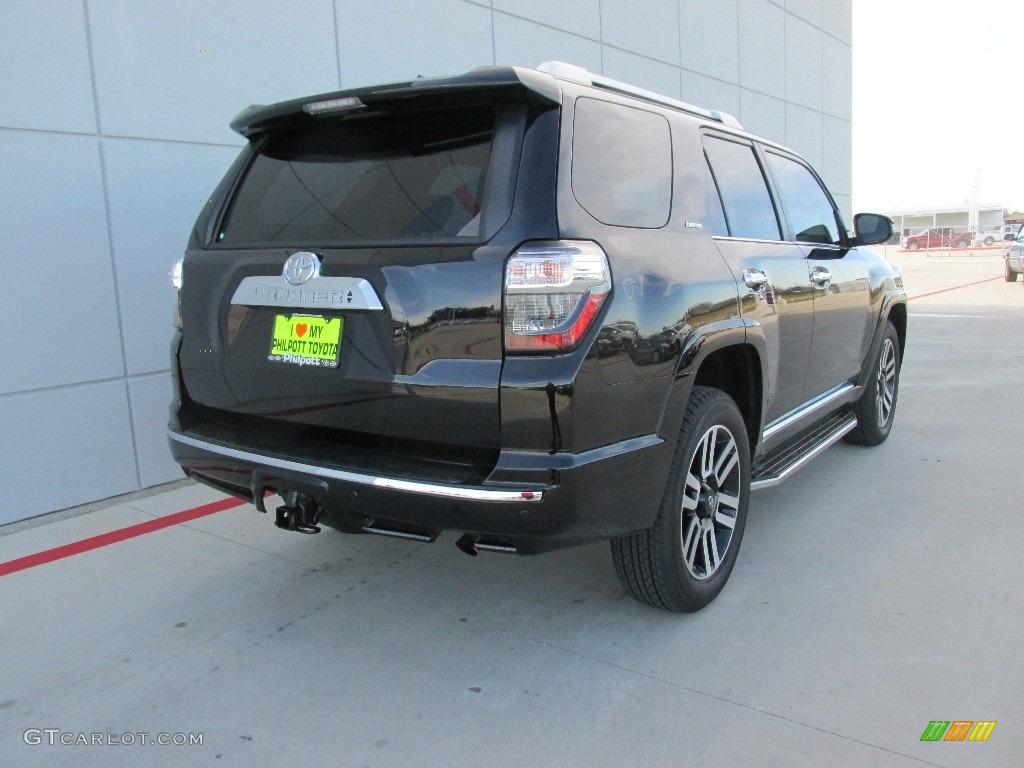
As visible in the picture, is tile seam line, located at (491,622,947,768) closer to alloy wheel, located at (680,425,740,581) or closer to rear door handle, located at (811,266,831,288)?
alloy wheel, located at (680,425,740,581)

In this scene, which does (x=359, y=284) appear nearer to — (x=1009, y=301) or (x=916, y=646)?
(x=916, y=646)

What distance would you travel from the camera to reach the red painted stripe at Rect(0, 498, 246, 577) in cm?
392

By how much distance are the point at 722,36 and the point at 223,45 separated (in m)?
7.86

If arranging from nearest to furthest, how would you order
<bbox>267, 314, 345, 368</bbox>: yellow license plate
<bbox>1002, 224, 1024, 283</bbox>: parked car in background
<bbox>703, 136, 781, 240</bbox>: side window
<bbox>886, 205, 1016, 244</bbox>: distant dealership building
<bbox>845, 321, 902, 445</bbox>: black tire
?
<bbox>267, 314, 345, 368</bbox>: yellow license plate, <bbox>703, 136, 781, 240</bbox>: side window, <bbox>845, 321, 902, 445</bbox>: black tire, <bbox>1002, 224, 1024, 283</bbox>: parked car in background, <bbox>886, 205, 1016, 244</bbox>: distant dealership building

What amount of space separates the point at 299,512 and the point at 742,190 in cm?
241

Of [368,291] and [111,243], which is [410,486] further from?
[111,243]

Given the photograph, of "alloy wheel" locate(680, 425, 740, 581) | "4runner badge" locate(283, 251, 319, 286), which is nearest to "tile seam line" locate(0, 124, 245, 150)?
"4runner badge" locate(283, 251, 319, 286)

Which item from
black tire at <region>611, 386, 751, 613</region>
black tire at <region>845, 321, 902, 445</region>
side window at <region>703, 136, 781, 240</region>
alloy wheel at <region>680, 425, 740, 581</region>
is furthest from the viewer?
black tire at <region>845, 321, 902, 445</region>

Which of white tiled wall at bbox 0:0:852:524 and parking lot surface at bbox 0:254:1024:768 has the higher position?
white tiled wall at bbox 0:0:852:524

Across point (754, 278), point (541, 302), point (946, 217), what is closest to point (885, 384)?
point (754, 278)

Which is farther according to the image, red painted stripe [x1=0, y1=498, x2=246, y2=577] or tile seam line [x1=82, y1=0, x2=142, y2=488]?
tile seam line [x1=82, y1=0, x2=142, y2=488]

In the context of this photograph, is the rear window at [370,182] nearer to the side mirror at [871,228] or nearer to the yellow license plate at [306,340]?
the yellow license plate at [306,340]

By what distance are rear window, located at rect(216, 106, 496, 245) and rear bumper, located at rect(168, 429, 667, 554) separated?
74 centimetres

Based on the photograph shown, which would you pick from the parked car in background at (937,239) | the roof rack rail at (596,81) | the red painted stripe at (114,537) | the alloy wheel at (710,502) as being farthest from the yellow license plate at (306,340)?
the parked car in background at (937,239)
